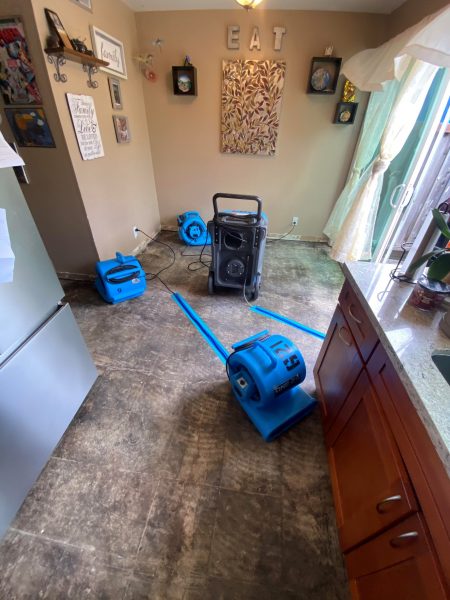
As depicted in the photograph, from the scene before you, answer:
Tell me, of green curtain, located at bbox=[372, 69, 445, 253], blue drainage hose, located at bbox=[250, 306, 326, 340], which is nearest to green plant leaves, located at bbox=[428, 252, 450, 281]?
blue drainage hose, located at bbox=[250, 306, 326, 340]

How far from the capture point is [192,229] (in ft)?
10.8

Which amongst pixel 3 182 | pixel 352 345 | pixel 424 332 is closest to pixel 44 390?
pixel 3 182

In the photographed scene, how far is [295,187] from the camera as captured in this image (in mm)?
3271

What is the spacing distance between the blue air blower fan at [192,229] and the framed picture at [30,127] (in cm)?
157

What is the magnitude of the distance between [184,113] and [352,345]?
3.23 m

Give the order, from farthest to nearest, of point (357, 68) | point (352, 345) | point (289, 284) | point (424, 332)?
point (289, 284)
point (357, 68)
point (352, 345)
point (424, 332)

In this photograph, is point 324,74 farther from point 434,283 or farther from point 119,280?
point 119,280

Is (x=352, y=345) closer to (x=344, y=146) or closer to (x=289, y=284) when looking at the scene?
(x=289, y=284)

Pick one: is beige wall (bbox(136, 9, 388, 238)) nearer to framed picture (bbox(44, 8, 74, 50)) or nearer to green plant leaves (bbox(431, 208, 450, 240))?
framed picture (bbox(44, 8, 74, 50))

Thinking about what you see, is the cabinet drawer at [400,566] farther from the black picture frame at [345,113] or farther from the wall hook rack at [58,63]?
the black picture frame at [345,113]

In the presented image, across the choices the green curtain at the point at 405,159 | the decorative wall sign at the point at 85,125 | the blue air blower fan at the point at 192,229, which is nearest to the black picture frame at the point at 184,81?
the decorative wall sign at the point at 85,125

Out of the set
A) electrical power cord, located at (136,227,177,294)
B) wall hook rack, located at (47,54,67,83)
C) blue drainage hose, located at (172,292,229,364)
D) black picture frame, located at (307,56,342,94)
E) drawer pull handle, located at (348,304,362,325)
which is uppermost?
black picture frame, located at (307,56,342,94)

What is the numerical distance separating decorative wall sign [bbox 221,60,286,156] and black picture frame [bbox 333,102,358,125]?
0.64m

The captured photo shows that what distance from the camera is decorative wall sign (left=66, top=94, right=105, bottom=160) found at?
194cm
